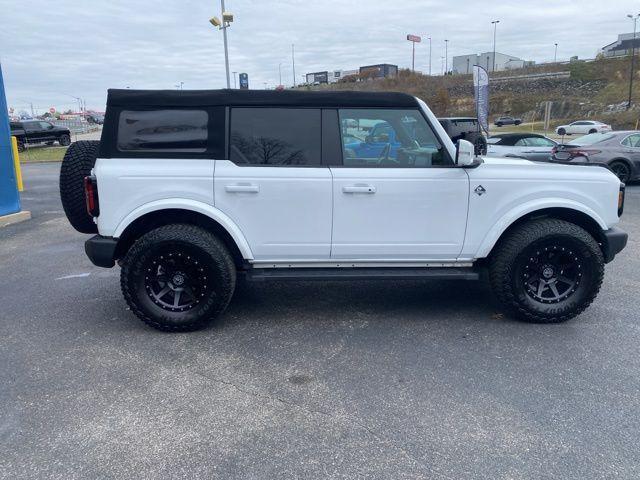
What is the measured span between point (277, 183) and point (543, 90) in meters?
76.6

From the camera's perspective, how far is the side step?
4.37 meters

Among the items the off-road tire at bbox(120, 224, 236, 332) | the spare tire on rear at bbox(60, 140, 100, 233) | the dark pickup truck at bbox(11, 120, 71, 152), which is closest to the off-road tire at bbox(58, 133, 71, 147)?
the dark pickup truck at bbox(11, 120, 71, 152)

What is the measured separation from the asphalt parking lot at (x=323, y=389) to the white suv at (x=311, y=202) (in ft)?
1.52

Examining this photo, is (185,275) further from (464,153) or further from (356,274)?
(464,153)

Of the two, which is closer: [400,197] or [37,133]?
[400,197]

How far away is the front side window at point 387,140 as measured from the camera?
14.3ft

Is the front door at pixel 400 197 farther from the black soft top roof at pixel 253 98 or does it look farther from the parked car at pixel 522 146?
the parked car at pixel 522 146

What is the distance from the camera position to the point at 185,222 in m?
4.41

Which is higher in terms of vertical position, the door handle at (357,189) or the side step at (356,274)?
the door handle at (357,189)

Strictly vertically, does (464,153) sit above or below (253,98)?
below

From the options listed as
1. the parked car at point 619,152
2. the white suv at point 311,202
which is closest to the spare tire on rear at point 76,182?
the white suv at point 311,202

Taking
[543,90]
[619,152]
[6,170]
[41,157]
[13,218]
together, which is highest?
[543,90]

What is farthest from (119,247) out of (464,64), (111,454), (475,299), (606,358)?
(464,64)

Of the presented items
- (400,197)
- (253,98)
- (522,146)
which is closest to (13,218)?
(253,98)
